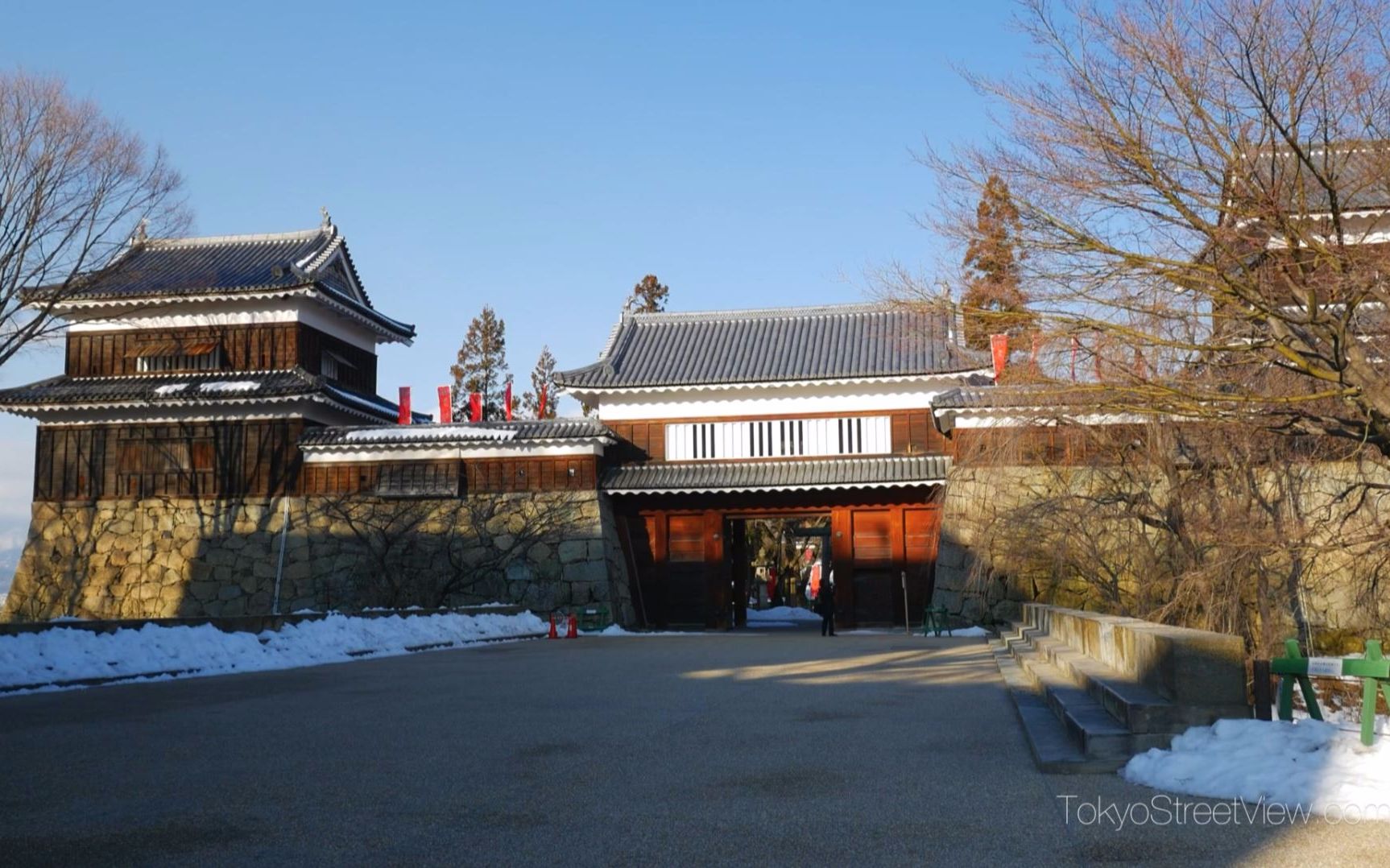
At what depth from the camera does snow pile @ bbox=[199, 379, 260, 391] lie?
26.5 meters

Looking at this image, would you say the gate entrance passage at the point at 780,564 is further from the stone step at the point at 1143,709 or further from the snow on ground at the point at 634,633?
the stone step at the point at 1143,709

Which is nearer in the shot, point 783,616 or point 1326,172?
point 1326,172

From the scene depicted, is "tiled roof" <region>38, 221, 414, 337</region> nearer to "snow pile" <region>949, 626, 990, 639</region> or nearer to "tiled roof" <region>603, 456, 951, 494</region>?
"tiled roof" <region>603, 456, 951, 494</region>

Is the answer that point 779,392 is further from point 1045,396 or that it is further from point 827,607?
point 1045,396

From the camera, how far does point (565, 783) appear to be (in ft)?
20.3

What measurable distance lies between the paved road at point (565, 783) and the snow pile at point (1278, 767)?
27 cm

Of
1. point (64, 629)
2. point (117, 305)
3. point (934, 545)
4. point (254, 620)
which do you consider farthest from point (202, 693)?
point (117, 305)

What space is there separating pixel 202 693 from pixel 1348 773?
30.8 ft

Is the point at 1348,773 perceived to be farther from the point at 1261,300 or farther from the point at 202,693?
the point at 202,693

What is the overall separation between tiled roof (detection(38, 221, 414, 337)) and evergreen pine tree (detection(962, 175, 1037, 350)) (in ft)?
68.9

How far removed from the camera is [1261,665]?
24.5 ft

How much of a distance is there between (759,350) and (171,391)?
13409mm

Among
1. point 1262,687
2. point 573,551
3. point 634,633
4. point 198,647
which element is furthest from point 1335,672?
point 573,551

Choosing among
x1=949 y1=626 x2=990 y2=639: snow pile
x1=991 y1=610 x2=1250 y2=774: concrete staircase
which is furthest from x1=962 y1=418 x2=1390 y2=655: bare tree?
x1=991 y1=610 x2=1250 y2=774: concrete staircase
